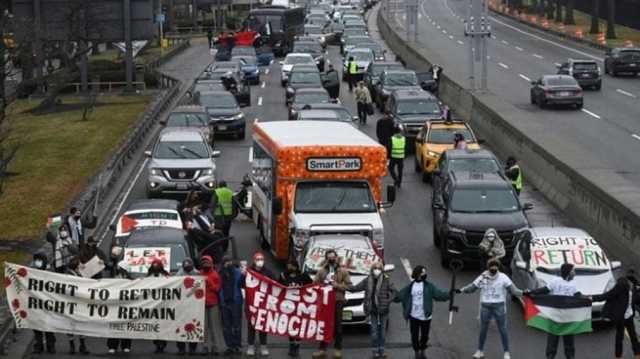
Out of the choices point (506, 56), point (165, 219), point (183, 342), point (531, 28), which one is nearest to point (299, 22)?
point (506, 56)

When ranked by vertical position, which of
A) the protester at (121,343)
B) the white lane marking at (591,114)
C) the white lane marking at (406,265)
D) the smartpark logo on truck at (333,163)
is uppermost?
the smartpark logo on truck at (333,163)

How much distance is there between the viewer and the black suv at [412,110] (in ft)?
138

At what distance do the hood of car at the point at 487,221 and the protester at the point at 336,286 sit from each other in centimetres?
608

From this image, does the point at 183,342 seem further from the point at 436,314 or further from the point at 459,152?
the point at 459,152

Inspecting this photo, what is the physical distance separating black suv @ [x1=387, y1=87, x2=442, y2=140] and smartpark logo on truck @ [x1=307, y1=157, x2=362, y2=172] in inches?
638

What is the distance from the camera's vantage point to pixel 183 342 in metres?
20.4

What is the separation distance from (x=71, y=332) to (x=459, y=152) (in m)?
14.6

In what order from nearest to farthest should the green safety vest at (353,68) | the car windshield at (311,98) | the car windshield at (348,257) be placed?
the car windshield at (348,257), the car windshield at (311,98), the green safety vest at (353,68)

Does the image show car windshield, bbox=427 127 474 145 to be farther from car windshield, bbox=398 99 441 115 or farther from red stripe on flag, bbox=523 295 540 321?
red stripe on flag, bbox=523 295 540 321

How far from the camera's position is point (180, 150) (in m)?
35.4

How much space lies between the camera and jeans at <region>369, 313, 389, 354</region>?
1978 centimetres

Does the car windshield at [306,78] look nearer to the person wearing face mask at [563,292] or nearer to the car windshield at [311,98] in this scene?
the car windshield at [311,98]

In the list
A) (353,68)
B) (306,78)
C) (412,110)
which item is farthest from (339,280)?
(353,68)

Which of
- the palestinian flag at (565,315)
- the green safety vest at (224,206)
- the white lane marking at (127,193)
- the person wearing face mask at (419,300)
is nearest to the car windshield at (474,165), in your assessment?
the green safety vest at (224,206)
